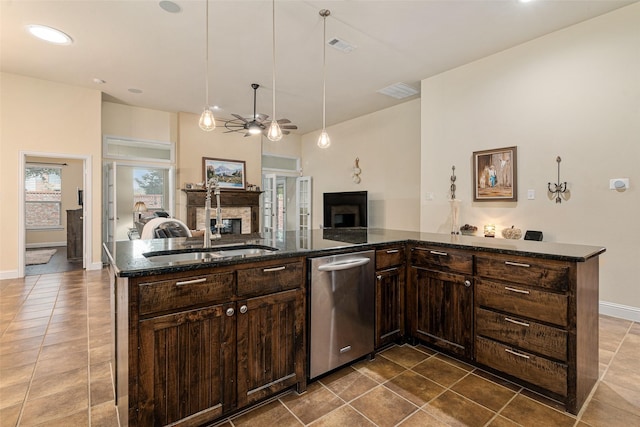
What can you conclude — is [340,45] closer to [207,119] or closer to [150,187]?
[207,119]

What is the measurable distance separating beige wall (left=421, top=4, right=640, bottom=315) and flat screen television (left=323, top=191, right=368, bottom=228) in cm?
234

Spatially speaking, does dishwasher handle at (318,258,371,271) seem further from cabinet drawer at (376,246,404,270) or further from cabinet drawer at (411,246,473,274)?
cabinet drawer at (411,246,473,274)

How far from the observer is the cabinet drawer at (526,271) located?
170 cm

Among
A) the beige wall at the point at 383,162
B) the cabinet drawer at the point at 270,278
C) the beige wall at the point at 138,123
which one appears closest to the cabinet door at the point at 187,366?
the cabinet drawer at the point at 270,278

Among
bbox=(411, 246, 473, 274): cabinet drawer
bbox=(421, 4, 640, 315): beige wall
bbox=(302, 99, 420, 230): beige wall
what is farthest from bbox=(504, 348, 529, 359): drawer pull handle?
bbox=(302, 99, 420, 230): beige wall

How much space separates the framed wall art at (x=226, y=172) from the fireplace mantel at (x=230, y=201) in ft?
0.56

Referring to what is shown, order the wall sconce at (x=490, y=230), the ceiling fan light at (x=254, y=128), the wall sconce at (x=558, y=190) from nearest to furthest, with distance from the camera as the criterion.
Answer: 1. the wall sconce at (x=558, y=190)
2. the wall sconce at (x=490, y=230)
3. the ceiling fan light at (x=254, y=128)

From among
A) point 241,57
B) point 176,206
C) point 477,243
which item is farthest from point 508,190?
point 176,206

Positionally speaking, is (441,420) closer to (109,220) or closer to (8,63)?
(109,220)

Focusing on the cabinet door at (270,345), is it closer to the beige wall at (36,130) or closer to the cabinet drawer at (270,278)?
the cabinet drawer at (270,278)

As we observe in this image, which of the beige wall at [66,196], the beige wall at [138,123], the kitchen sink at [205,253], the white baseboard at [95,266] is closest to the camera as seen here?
the kitchen sink at [205,253]

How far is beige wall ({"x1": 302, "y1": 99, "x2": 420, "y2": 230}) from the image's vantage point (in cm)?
567

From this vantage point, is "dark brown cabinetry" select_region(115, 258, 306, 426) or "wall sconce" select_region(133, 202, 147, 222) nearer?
"dark brown cabinetry" select_region(115, 258, 306, 426)

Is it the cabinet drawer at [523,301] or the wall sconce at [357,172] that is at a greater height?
the wall sconce at [357,172]
